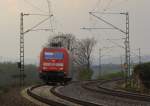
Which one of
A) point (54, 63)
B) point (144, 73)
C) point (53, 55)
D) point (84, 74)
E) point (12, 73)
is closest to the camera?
point (144, 73)

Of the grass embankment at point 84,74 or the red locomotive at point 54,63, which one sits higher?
the red locomotive at point 54,63

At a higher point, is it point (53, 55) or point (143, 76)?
point (53, 55)

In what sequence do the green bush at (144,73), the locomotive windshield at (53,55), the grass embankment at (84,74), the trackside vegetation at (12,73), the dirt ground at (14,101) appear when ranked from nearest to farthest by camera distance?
the dirt ground at (14,101) < the green bush at (144,73) < the locomotive windshield at (53,55) < the trackside vegetation at (12,73) < the grass embankment at (84,74)

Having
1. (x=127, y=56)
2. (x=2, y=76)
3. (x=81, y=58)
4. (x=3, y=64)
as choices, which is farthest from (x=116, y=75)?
(x=127, y=56)

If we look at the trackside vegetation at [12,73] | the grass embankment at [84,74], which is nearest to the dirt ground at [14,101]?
the trackside vegetation at [12,73]

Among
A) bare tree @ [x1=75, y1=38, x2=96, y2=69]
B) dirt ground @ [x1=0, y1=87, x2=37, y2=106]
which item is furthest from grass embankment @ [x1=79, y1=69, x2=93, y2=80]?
dirt ground @ [x1=0, y1=87, x2=37, y2=106]

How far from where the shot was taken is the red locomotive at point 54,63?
4881 cm

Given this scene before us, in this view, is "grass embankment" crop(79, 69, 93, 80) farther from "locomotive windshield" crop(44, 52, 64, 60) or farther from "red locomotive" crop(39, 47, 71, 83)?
"locomotive windshield" crop(44, 52, 64, 60)

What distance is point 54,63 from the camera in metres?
49.6

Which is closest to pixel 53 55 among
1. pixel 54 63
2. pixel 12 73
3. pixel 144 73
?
pixel 54 63

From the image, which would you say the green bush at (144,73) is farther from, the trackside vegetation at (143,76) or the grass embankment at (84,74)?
the grass embankment at (84,74)

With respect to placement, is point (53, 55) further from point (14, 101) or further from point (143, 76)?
point (14, 101)

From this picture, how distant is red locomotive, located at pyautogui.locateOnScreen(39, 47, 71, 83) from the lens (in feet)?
160

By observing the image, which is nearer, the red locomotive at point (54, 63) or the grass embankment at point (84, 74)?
the red locomotive at point (54, 63)
